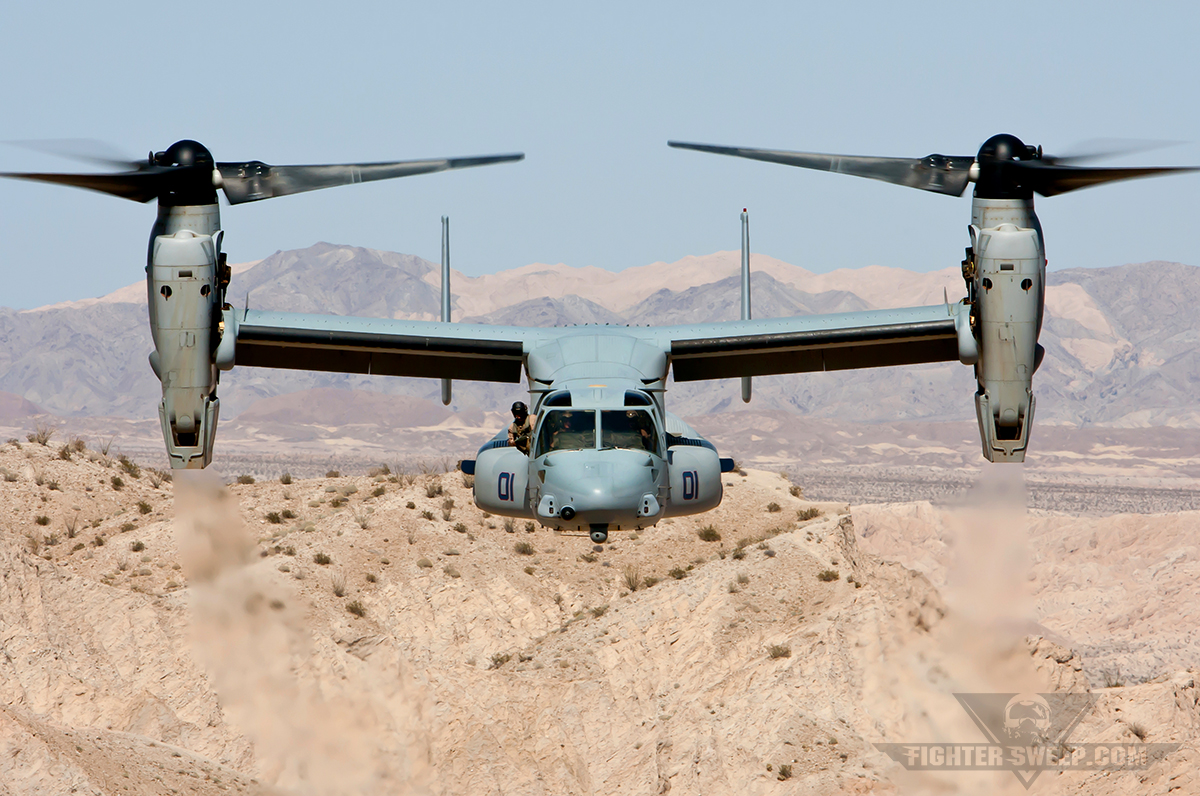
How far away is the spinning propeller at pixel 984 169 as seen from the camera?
18.5 meters

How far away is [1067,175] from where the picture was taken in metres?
18.6

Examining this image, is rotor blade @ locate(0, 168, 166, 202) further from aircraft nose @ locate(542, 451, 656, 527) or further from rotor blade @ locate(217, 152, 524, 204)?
aircraft nose @ locate(542, 451, 656, 527)

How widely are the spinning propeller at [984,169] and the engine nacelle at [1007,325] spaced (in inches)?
32.6

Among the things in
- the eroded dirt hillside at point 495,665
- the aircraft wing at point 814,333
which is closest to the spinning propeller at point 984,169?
the aircraft wing at point 814,333

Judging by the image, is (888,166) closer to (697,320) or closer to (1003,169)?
(1003,169)

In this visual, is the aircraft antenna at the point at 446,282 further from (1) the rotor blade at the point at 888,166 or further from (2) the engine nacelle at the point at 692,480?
(1) the rotor blade at the point at 888,166

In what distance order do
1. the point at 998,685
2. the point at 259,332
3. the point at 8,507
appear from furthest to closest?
the point at 8,507 < the point at 998,685 < the point at 259,332

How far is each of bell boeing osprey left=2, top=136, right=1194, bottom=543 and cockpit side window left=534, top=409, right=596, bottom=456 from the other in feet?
0.09

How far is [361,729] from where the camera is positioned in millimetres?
24453

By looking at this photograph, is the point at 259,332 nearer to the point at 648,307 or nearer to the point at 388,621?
the point at 388,621

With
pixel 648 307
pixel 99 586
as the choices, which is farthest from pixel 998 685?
pixel 648 307

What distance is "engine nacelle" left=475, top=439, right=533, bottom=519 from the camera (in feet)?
61.1

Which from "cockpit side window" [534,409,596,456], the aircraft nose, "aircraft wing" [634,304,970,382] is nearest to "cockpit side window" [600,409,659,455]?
"cockpit side window" [534,409,596,456]

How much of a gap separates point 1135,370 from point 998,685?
13212cm
